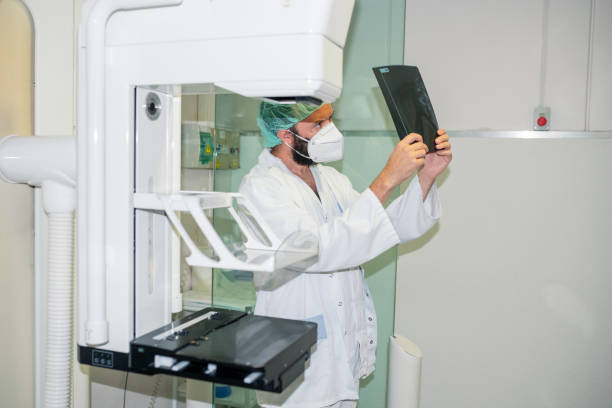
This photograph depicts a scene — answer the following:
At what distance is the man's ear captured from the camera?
1.48m

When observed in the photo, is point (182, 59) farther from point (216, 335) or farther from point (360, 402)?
point (360, 402)

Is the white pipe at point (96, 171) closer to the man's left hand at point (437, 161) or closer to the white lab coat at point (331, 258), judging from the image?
the white lab coat at point (331, 258)

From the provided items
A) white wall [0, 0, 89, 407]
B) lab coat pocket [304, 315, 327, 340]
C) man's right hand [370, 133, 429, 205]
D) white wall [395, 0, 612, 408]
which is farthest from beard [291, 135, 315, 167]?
white wall [395, 0, 612, 408]

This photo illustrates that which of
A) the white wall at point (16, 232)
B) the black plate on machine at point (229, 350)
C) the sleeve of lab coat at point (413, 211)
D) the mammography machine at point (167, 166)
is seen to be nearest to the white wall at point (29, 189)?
the white wall at point (16, 232)

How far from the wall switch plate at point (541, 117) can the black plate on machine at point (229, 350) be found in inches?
62.8

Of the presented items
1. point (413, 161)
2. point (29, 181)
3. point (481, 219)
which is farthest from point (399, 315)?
point (29, 181)

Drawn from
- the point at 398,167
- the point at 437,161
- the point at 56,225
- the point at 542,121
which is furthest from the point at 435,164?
the point at 56,225

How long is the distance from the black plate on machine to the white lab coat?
310mm

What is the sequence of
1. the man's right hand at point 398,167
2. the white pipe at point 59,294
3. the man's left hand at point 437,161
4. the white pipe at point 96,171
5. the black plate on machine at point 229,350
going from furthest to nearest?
the man's left hand at point 437,161
the man's right hand at point 398,167
the white pipe at point 59,294
the white pipe at point 96,171
the black plate on machine at point 229,350

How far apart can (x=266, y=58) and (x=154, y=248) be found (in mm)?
435

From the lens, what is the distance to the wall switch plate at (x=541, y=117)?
2.06m

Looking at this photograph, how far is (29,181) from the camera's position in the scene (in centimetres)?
113

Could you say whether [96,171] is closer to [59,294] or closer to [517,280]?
[59,294]

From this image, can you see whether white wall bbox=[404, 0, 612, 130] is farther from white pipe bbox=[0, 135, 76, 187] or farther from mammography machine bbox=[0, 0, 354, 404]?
white pipe bbox=[0, 135, 76, 187]
